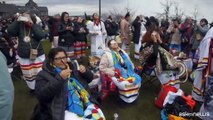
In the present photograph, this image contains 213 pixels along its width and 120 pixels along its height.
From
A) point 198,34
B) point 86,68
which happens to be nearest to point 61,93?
point 86,68

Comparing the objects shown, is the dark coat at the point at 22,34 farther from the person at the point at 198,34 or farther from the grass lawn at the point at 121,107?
the person at the point at 198,34

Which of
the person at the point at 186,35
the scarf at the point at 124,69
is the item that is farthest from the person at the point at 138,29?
the scarf at the point at 124,69

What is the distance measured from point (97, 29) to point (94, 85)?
4443 millimetres

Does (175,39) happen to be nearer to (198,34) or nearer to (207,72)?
(198,34)

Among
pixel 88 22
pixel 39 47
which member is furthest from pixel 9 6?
pixel 39 47

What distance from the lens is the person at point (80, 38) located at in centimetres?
877

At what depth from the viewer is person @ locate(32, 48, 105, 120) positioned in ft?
10.7

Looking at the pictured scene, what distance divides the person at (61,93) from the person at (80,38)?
5.08 m

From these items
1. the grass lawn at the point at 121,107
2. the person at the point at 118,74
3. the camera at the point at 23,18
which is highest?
the camera at the point at 23,18

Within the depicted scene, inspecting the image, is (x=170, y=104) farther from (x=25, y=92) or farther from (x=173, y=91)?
(x=25, y=92)

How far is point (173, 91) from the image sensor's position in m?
5.04

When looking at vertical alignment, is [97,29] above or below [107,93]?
above

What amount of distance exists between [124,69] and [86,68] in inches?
53.7

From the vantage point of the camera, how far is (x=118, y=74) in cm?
520
